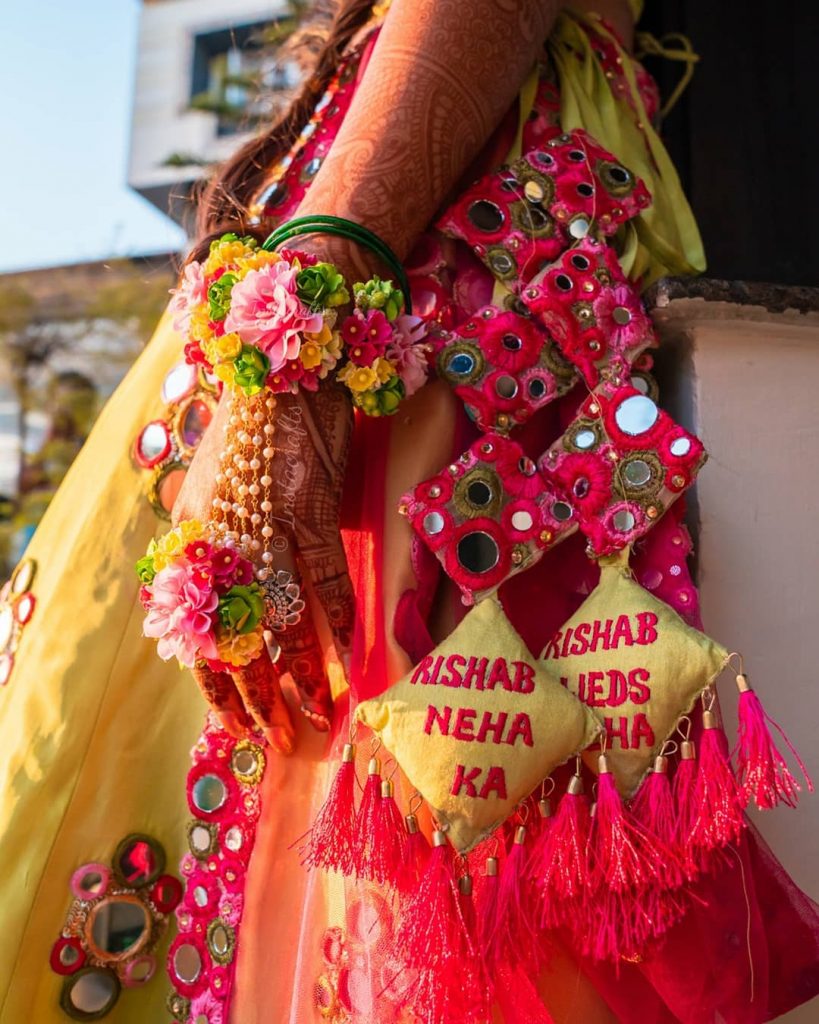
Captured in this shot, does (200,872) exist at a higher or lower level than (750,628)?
lower

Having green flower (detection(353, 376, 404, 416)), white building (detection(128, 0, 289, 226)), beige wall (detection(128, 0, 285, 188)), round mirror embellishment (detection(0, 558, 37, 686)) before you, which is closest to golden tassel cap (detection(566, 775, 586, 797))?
green flower (detection(353, 376, 404, 416))

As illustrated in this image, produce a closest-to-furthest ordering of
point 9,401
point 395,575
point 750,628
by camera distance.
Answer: point 395,575, point 750,628, point 9,401

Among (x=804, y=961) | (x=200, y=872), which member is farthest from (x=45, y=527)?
(x=804, y=961)

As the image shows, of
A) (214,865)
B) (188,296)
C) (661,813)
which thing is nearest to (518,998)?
(661,813)

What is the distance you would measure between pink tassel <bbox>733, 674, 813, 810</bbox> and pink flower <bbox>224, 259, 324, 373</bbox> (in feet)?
1.39

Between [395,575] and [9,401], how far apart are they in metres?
12.2

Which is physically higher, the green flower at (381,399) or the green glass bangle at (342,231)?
the green glass bangle at (342,231)

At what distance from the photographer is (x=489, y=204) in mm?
975

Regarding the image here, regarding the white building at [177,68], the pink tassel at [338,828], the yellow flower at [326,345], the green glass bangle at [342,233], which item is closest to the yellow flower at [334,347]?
the yellow flower at [326,345]

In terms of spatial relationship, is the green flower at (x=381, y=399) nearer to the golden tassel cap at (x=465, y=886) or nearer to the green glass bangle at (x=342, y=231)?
the green glass bangle at (x=342, y=231)

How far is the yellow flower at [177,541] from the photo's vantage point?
0.81m

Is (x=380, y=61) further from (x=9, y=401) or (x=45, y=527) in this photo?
(x=9, y=401)

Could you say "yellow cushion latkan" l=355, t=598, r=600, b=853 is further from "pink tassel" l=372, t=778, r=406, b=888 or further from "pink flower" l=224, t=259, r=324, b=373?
"pink flower" l=224, t=259, r=324, b=373

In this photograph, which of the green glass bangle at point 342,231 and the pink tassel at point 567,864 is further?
the green glass bangle at point 342,231
